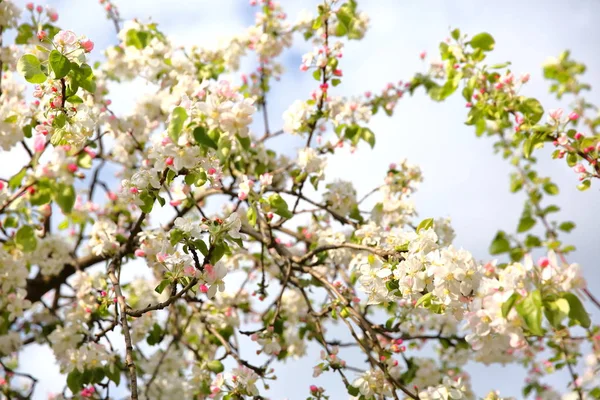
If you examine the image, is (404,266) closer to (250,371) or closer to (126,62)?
(250,371)

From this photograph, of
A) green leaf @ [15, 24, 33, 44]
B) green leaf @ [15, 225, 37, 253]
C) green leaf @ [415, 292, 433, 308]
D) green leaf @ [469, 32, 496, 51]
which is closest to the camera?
green leaf @ [15, 225, 37, 253]

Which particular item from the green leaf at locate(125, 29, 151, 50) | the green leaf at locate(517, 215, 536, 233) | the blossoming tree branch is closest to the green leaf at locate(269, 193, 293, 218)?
the blossoming tree branch

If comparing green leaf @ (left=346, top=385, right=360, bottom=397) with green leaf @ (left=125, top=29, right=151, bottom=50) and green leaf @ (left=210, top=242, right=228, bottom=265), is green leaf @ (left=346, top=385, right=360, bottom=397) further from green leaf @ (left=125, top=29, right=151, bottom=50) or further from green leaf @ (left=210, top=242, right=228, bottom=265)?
green leaf @ (left=125, top=29, right=151, bottom=50)

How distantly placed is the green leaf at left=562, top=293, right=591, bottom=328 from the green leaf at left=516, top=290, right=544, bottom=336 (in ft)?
0.26

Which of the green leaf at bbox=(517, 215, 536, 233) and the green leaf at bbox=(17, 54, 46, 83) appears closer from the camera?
the green leaf at bbox=(17, 54, 46, 83)

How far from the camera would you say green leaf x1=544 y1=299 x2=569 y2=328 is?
116 centimetres

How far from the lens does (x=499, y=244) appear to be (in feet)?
14.5

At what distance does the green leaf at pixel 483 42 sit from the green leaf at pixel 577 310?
1.75 m

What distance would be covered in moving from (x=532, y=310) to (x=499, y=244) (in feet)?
11.4

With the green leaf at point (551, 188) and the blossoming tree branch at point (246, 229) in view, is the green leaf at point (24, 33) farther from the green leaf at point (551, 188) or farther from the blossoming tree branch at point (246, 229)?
the green leaf at point (551, 188)

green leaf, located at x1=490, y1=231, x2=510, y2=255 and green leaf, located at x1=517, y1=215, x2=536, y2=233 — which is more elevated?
green leaf, located at x1=517, y1=215, x2=536, y2=233

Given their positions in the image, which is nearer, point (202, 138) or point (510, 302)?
point (510, 302)

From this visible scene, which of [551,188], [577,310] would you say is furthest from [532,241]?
[577,310]

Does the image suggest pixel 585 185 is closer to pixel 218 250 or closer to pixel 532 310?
pixel 532 310
